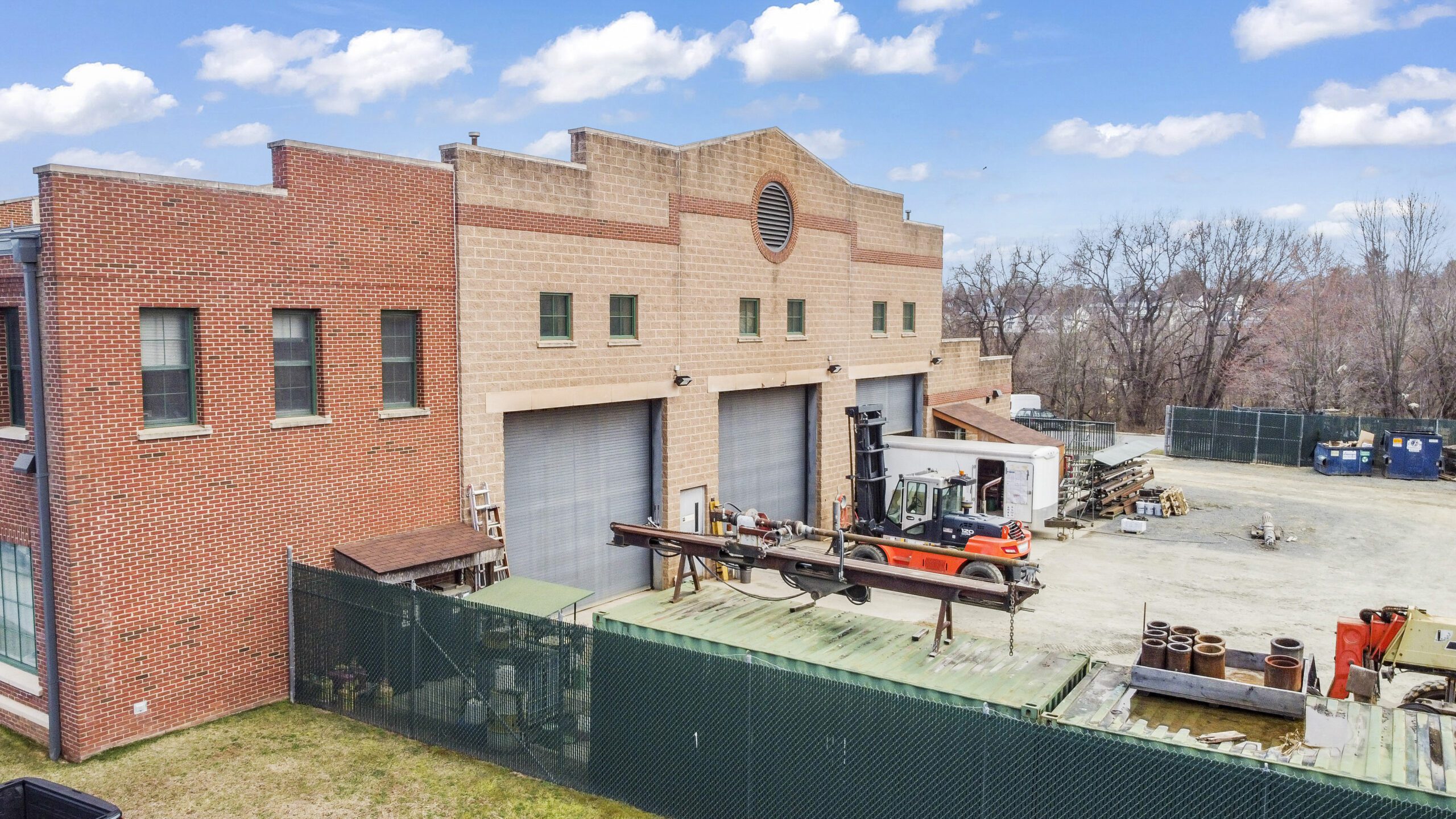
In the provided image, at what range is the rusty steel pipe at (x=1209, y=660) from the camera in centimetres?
1228

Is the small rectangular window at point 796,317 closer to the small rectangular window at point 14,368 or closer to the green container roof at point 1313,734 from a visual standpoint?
the green container roof at point 1313,734

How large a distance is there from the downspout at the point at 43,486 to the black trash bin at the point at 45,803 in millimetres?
4428

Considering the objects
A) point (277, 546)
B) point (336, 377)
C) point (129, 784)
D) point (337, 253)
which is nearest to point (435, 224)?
point (337, 253)

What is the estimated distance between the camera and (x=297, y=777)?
13.8 meters

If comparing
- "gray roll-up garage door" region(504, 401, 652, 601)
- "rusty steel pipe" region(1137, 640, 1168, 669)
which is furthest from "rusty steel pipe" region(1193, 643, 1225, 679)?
"gray roll-up garage door" region(504, 401, 652, 601)

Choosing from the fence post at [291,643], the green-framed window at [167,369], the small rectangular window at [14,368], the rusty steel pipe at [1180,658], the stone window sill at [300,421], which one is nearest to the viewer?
the rusty steel pipe at [1180,658]

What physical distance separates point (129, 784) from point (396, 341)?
26.2 feet

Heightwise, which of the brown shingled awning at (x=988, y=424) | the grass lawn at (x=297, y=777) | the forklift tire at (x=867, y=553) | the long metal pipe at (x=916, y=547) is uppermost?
the brown shingled awning at (x=988, y=424)

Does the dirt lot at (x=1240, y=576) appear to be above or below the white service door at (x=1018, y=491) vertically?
below

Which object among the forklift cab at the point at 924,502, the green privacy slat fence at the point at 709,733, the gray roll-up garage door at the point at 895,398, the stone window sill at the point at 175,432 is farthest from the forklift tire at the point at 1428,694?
the stone window sill at the point at 175,432

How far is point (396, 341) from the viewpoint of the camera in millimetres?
18562

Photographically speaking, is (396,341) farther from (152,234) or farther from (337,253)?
(152,234)

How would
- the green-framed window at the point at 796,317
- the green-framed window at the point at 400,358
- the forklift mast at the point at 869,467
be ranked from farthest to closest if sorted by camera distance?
the green-framed window at the point at 796,317
the forklift mast at the point at 869,467
the green-framed window at the point at 400,358

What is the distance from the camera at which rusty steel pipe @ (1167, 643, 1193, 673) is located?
1239 centimetres
